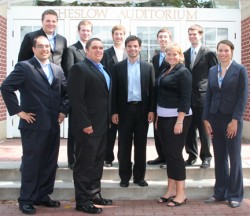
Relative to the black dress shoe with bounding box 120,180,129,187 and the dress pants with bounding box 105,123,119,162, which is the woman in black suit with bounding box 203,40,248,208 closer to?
the black dress shoe with bounding box 120,180,129,187

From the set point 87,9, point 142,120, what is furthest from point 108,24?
point 142,120

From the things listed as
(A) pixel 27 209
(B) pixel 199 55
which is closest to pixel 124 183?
(A) pixel 27 209

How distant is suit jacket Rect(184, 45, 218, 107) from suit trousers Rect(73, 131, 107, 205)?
155 centimetres

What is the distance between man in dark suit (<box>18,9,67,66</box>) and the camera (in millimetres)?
5395

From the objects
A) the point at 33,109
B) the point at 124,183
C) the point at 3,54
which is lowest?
the point at 124,183

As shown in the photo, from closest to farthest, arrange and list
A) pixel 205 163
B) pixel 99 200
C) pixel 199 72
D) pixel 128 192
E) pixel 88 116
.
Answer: pixel 88 116, pixel 99 200, pixel 128 192, pixel 199 72, pixel 205 163

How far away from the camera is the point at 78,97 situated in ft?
15.5

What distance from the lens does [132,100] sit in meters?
5.27

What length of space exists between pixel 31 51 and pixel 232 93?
2585 millimetres

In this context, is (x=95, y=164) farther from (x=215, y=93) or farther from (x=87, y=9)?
(x=87, y=9)

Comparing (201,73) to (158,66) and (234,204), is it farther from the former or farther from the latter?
(234,204)

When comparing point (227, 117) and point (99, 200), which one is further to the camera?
point (99, 200)

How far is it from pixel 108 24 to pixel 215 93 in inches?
185

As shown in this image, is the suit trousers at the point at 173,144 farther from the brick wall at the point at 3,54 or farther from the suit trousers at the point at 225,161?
the brick wall at the point at 3,54
